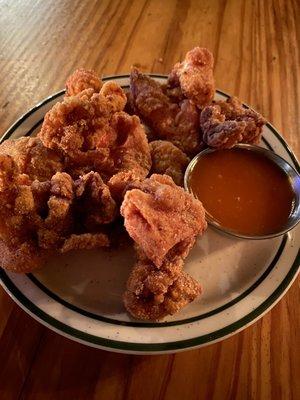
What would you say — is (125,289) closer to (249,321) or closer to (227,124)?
(249,321)

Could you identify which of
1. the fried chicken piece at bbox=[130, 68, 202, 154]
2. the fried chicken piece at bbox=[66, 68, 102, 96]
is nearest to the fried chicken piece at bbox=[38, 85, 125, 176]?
the fried chicken piece at bbox=[66, 68, 102, 96]

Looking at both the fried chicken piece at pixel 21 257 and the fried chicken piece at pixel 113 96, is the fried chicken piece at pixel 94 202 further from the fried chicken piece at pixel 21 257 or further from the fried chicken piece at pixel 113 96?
the fried chicken piece at pixel 113 96

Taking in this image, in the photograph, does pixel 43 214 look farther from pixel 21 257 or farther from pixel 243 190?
pixel 243 190

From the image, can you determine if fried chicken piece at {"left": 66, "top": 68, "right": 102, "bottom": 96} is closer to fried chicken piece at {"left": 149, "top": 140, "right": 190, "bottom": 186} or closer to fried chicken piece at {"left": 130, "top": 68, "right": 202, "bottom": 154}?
fried chicken piece at {"left": 130, "top": 68, "right": 202, "bottom": 154}

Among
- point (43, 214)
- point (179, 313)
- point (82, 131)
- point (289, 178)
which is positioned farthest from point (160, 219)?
point (289, 178)

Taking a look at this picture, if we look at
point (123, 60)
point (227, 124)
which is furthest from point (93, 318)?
point (123, 60)

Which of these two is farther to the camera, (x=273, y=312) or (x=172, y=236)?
(x=273, y=312)
